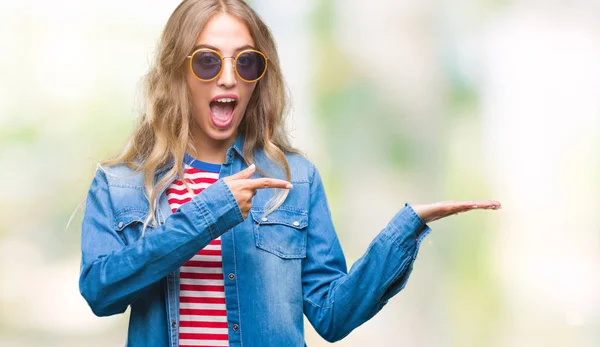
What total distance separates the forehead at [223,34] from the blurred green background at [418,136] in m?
2.10

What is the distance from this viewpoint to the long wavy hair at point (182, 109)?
86.4 inches

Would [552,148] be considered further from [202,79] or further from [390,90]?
[202,79]

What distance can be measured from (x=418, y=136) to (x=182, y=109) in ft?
7.47

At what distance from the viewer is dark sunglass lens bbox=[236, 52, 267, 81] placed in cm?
219

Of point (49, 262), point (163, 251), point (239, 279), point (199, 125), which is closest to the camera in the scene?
point (163, 251)

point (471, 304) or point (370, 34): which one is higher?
point (370, 34)

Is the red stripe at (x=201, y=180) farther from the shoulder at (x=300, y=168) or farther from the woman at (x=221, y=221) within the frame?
the shoulder at (x=300, y=168)

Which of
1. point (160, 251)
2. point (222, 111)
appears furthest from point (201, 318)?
point (222, 111)

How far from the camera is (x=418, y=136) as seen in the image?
4352mm

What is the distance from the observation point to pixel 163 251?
6.34 ft

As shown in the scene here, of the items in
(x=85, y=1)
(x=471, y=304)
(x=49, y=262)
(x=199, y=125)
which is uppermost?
(x=85, y=1)

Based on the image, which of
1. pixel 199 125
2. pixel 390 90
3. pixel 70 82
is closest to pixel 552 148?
pixel 390 90

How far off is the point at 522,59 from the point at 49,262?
2276mm

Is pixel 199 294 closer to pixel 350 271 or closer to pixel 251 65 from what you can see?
pixel 350 271
